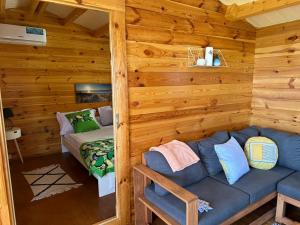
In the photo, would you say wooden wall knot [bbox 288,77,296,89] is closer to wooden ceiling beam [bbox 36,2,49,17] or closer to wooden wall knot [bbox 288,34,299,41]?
wooden wall knot [bbox 288,34,299,41]

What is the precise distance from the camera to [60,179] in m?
3.08

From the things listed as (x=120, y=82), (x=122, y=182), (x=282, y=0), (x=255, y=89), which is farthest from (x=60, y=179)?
(x=282, y=0)

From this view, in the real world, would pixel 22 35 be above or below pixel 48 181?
above

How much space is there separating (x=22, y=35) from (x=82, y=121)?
1.69 meters

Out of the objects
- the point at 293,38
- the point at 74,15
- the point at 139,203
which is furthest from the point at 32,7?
the point at 293,38

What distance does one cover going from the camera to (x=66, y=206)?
2.47 m

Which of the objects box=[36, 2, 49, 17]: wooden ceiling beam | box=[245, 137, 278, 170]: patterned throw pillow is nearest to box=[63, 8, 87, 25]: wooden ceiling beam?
box=[36, 2, 49, 17]: wooden ceiling beam

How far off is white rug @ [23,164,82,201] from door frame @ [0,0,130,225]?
1.04m

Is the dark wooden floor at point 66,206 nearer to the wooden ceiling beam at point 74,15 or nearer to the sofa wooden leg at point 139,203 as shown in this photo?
the sofa wooden leg at point 139,203

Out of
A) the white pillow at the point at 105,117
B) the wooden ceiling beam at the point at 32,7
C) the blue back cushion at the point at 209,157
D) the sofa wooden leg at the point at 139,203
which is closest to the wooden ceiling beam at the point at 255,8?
the blue back cushion at the point at 209,157

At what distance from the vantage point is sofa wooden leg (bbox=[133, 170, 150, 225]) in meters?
2.07

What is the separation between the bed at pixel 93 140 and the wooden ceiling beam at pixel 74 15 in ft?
6.45

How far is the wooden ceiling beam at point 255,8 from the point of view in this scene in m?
2.11

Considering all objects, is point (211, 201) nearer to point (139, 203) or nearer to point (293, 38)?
point (139, 203)
